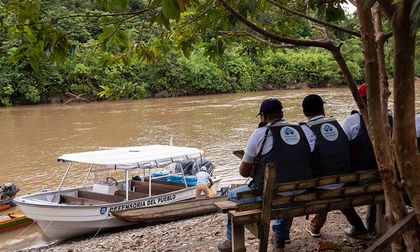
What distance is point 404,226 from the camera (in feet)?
10.3

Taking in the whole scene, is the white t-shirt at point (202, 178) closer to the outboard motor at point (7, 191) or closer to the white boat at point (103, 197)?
the white boat at point (103, 197)

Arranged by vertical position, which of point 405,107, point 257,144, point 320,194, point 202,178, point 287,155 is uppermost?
point 405,107

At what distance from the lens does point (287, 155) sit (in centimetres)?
413

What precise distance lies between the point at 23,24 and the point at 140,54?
167 centimetres

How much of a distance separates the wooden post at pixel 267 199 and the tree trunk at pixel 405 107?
1.05 m

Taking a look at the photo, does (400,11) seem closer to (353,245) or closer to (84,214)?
(353,245)

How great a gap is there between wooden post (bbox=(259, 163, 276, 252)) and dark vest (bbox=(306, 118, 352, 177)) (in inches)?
29.9

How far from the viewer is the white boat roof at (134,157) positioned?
10.7m

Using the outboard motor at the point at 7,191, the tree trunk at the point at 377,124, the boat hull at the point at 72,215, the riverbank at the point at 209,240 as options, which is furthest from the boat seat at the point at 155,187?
the tree trunk at the point at 377,124

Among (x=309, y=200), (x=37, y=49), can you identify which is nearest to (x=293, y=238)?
(x=309, y=200)

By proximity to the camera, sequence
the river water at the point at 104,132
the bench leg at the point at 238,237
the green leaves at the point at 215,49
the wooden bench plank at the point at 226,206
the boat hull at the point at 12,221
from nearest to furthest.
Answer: the bench leg at the point at 238,237 → the wooden bench plank at the point at 226,206 → the green leaves at the point at 215,49 → the boat hull at the point at 12,221 → the river water at the point at 104,132

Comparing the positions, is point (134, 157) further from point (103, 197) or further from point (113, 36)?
point (113, 36)

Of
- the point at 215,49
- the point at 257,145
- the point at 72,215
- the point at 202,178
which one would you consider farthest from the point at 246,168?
the point at 202,178

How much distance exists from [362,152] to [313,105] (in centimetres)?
66
